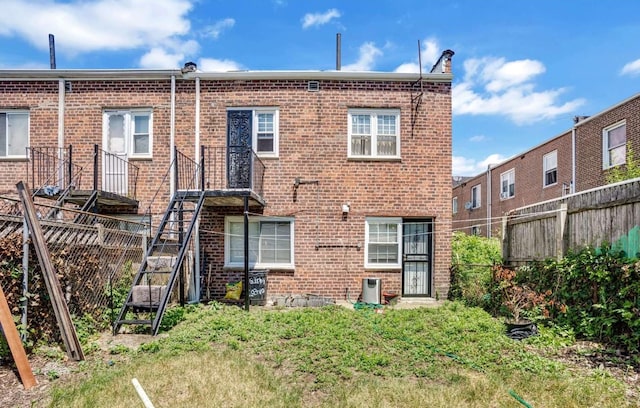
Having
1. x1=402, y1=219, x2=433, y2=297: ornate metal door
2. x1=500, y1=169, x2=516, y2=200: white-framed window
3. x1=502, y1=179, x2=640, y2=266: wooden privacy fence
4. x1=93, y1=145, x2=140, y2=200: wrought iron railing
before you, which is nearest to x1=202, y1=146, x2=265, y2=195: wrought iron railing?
x1=93, y1=145, x2=140, y2=200: wrought iron railing

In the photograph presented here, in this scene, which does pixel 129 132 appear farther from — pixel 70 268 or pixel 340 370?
pixel 340 370

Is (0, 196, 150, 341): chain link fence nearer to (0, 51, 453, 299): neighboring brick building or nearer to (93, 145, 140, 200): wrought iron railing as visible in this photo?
(93, 145, 140, 200): wrought iron railing

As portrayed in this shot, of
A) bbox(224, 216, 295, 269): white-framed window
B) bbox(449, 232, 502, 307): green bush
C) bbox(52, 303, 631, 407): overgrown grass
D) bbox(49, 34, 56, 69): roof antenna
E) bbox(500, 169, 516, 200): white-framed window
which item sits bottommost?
bbox(52, 303, 631, 407): overgrown grass

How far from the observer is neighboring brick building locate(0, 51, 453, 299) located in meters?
10.9

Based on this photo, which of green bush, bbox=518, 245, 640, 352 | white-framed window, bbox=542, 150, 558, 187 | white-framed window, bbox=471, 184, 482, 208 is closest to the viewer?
green bush, bbox=518, 245, 640, 352

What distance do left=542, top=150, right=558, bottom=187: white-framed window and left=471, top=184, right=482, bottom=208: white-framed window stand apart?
20.7 ft

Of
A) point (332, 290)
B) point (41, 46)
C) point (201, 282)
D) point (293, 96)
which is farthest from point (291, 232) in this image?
point (41, 46)

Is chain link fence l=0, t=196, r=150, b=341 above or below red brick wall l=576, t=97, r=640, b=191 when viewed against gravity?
below

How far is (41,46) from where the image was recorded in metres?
12.8

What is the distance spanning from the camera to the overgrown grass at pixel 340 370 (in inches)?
178

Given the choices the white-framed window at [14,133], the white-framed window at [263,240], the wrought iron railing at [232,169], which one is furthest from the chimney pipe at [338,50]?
the white-framed window at [14,133]

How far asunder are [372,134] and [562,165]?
11.6 meters

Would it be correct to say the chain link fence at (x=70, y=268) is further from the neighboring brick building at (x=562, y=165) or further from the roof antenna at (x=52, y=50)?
the neighboring brick building at (x=562, y=165)

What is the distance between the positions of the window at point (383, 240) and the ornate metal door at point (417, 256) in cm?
20
